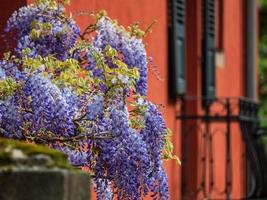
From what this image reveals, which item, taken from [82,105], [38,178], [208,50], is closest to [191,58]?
[208,50]

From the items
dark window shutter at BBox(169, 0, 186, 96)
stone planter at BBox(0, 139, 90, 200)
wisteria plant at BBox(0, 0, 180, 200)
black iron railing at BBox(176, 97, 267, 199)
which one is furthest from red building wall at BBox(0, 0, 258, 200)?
stone planter at BBox(0, 139, 90, 200)

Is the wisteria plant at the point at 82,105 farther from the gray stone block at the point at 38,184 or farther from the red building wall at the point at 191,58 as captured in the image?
the gray stone block at the point at 38,184

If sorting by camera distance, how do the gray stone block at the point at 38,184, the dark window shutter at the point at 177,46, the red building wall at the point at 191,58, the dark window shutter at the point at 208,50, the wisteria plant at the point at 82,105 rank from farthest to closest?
the dark window shutter at the point at 208,50, the dark window shutter at the point at 177,46, the red building wall at the point at 191,58, the wisteria plant at the point at 82,105, the gray stone block at the point at 38,184

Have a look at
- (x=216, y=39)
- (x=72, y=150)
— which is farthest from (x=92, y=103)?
(x=216, y=39)

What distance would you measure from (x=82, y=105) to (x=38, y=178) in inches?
108

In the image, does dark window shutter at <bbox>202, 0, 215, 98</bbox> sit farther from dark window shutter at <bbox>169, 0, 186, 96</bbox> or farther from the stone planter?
the stone planter

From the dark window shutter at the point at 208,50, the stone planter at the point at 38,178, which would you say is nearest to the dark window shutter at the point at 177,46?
the dark window shutter at the point at 208,50

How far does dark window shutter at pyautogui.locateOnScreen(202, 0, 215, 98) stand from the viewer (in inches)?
496

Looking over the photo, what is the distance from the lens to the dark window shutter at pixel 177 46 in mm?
11211

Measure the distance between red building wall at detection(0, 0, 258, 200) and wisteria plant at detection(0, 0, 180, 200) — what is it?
1.97 ft

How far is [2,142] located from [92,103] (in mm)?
2404

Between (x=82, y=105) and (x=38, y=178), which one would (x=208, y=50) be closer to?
(x=82, y=105)

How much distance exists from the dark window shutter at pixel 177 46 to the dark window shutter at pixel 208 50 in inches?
39.5

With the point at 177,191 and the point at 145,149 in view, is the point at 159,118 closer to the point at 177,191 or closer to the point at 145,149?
the point at 145,149
